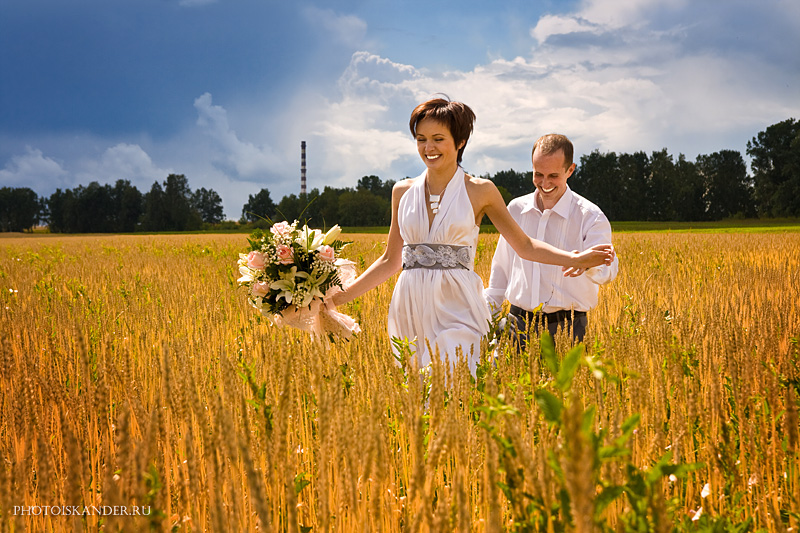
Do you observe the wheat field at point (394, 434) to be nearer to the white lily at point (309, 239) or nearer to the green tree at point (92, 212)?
the white lily at point (309, 239)

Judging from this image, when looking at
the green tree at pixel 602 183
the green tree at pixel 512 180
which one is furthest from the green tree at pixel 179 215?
the green tree at pixel 602 183

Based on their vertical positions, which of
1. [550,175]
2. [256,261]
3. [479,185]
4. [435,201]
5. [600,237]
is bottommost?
[256,261]

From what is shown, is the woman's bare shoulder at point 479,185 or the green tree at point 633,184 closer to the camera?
the woman's bare shoulder at point 479,185

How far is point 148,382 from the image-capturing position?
4020 mm

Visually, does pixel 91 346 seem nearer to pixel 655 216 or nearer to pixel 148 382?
pixel 148 382

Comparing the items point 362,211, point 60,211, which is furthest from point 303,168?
point 60,211

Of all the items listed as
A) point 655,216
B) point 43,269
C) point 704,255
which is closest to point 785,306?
point 704,255

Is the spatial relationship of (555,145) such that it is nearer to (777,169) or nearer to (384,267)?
→ (384,267)

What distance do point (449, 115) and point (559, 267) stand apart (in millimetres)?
1636

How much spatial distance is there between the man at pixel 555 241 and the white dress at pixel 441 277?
541 mm

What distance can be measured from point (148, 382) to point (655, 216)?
85090mm

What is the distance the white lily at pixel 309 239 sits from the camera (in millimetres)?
3809

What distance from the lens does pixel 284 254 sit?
369 centimetres

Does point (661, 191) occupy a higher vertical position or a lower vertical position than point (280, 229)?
higher
